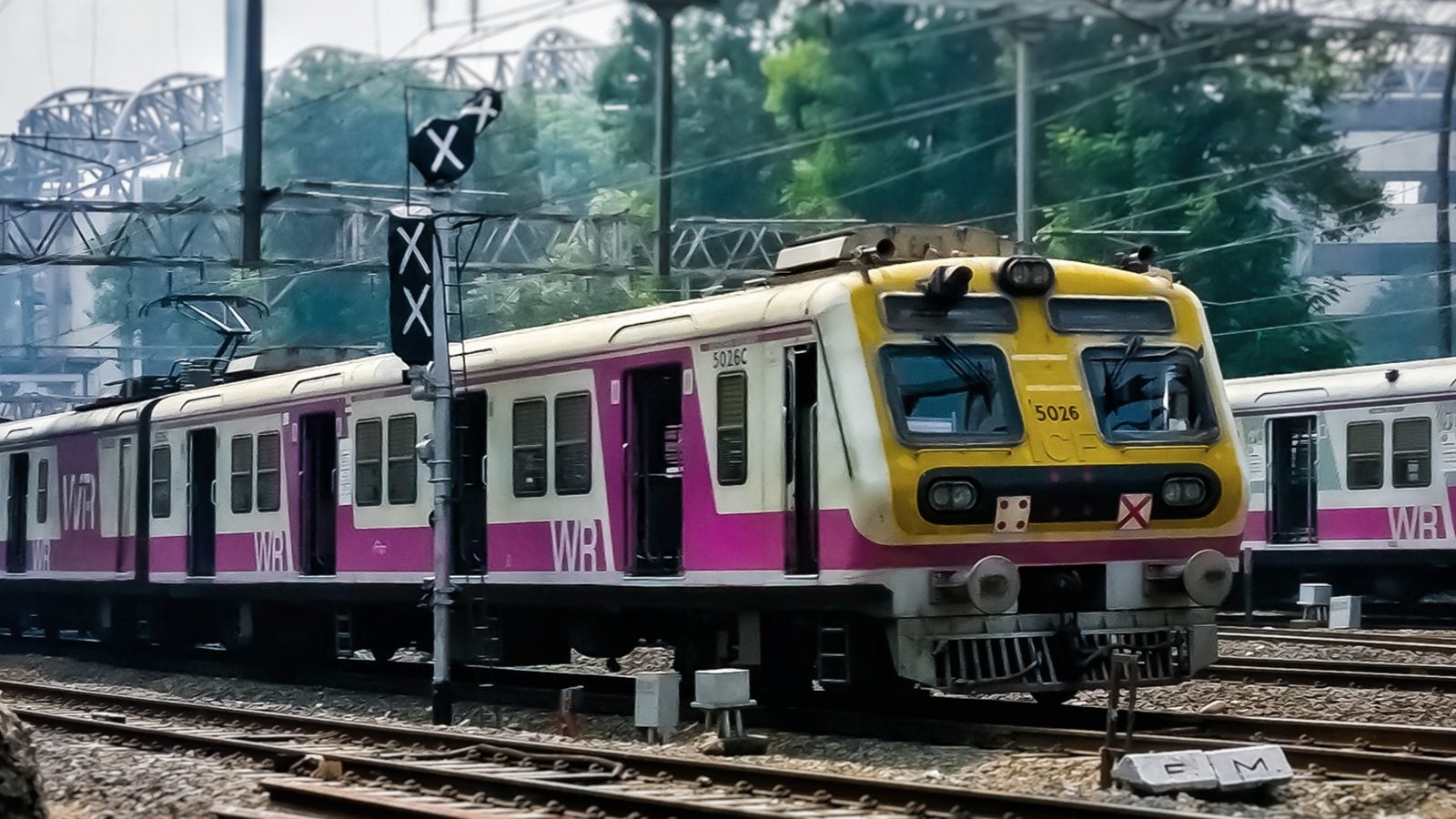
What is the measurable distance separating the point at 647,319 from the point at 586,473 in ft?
4.20

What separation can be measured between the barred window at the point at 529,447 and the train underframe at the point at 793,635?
77cm

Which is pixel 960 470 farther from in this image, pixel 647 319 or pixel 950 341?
pixel 647 319

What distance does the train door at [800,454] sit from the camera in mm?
13648

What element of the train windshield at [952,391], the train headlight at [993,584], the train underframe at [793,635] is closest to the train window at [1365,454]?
the train underframe at [793,635]

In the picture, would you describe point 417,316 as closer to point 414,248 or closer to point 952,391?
point 414,248

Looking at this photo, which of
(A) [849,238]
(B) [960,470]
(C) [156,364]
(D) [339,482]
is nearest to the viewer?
(B) [960,470]

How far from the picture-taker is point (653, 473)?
1552 centimetres

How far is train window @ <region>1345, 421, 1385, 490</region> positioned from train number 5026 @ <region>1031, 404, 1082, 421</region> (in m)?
12.3

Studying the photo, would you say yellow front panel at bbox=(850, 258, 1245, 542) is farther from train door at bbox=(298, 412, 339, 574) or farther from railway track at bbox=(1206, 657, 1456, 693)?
train door at bbox=(298, 412, 339, 574)

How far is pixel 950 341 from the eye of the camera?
1369cm

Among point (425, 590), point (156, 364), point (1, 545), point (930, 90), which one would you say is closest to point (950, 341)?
point (425, 590)

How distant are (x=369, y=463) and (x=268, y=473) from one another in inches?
94.0

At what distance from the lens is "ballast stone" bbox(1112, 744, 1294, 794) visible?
10.2 metres

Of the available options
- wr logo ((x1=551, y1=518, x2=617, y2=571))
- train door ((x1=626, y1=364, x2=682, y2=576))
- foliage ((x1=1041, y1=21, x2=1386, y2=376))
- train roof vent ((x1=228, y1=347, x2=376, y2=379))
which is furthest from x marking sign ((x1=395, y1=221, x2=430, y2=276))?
foliage ((x1=1041, y1=21, x2=1386, y2=376))
